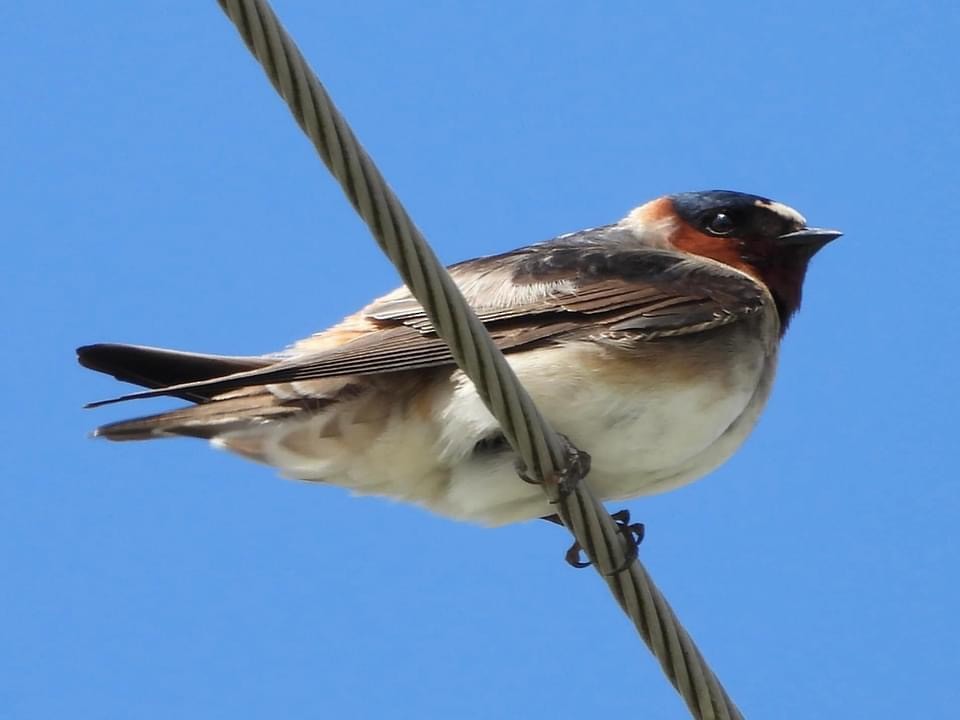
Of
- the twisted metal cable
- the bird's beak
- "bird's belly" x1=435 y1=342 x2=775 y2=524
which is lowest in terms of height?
the twisted metal cable

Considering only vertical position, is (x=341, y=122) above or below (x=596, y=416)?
below

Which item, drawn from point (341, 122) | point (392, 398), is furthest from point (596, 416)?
point (341, 122)

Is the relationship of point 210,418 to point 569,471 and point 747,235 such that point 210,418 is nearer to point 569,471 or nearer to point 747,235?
point 569,471

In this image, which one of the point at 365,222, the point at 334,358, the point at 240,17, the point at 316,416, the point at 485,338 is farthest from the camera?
the point at 316,416

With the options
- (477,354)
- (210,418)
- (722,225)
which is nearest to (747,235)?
(722,225)

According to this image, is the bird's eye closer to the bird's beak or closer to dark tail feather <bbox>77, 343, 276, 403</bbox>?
the bird's beak

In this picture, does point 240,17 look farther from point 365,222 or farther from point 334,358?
point 334,358

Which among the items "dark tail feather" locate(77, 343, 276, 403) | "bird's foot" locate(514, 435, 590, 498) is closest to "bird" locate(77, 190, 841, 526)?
"dark tail feather" locate(77, 343, 276, 403)
